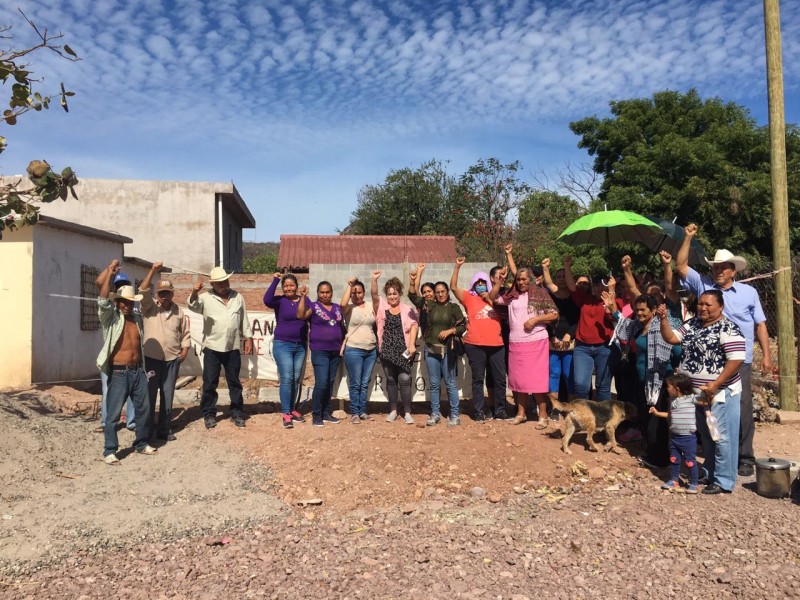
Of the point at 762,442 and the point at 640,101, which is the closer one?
the point at 762,442

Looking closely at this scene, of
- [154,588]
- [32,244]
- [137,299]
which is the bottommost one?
[154,588]

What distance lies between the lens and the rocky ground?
3.59 m

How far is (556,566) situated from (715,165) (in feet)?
55.5

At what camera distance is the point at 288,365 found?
23.4 feet

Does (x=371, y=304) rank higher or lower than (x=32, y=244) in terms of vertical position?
lower

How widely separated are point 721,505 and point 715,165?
50.8 ft

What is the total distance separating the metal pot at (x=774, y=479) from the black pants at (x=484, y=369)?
9.36 feet

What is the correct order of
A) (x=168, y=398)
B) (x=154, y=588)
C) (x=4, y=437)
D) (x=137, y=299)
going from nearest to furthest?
(x=154, y=588)
(x=4, y=437)
(x=137, y=299)
(x=168, y=398)

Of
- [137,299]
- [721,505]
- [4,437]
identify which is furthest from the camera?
[137,299]

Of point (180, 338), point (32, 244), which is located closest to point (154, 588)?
point (180, 338)

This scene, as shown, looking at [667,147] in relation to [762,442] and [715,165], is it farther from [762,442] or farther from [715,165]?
[762,442]

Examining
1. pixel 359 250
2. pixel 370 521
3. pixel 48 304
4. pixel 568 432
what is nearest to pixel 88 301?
pixel 48 304

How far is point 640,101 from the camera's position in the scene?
21.0m

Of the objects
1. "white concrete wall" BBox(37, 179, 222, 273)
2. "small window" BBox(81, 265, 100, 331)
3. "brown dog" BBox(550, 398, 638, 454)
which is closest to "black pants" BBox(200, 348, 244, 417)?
"small window" BBox(81, 265, 100, 331)
